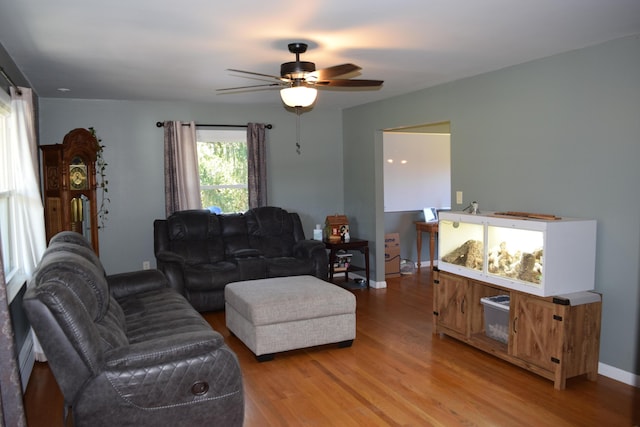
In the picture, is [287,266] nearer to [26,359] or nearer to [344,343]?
[344,343]

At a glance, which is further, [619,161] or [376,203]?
[376,203]

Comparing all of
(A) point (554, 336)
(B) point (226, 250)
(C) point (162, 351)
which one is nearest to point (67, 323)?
(C) point (162, 351)

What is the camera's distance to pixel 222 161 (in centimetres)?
648

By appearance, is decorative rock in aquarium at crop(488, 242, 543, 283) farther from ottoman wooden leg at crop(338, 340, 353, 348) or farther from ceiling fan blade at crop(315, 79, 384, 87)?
ceiling fan blade at crop(315, 79, 384, 87)

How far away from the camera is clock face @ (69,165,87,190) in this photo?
5.19 m

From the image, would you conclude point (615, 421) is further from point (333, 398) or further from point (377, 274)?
point (377, 274)

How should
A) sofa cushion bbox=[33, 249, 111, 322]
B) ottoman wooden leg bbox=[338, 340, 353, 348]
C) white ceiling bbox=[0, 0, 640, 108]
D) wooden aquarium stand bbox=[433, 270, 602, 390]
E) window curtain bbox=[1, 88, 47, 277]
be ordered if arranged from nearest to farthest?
sofa cushion bbox=[33, 249, 111, 322]
white ceiling bbox=[0, 0, 640, 108]
wooden aquarium stand bbox=[433, 270, 602, 390]
window curtain bbox=[1, 88, 47, 277]
ottoman wooden leg bbox=[338, 340, 353, 348]

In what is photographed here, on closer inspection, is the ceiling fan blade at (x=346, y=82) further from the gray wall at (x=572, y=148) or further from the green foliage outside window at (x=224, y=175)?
the green foliage outside window at (x=224, y=175)

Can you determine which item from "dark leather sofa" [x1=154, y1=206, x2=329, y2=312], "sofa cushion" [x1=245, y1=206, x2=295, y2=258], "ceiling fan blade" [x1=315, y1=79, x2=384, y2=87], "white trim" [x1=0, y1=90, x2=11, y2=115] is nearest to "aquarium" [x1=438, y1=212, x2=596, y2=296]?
"ceiling fan blade" [x1=315, y1=79, x2=384, y2=87]

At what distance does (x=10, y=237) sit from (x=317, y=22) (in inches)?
115

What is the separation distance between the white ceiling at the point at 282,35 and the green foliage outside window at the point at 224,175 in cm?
172

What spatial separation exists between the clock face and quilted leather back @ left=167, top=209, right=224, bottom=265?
0.98m

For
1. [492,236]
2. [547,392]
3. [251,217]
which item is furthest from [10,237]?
[547,392]

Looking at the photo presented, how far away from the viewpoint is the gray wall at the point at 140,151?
5762 mm
